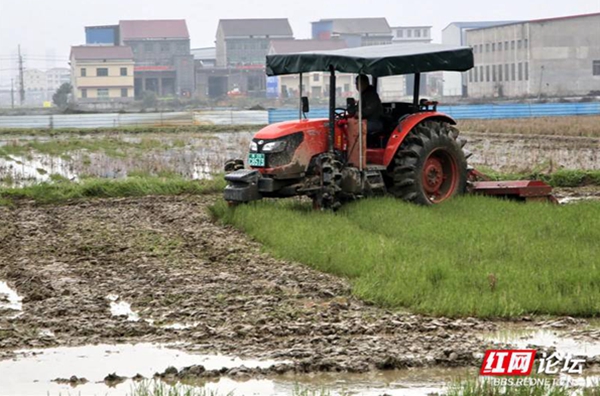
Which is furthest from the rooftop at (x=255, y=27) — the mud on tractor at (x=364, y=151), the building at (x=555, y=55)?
the mud on tractor at (x=364, y=151)

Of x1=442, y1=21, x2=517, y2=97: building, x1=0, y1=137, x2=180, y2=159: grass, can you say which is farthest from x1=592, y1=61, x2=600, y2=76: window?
x1=0, y1=137, x2=180, y2=159: grass

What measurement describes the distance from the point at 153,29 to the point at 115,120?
198 ft

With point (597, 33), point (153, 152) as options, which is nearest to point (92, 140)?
point (153, 152)

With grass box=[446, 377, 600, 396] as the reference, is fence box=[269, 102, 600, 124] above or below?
above

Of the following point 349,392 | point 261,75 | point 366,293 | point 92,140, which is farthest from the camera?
point 261,75

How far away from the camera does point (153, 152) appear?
27.6 m

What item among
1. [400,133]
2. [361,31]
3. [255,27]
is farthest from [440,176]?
[361,31]

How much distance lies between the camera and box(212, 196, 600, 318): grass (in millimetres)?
8977

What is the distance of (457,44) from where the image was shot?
254ft

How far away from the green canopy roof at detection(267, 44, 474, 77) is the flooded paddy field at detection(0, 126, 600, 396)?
2.48 meters

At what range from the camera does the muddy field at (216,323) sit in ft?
23.8

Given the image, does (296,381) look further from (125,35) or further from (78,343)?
(125,35)

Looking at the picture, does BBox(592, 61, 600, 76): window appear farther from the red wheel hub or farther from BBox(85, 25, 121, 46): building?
the red wheel hub

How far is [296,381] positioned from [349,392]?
413 mm
